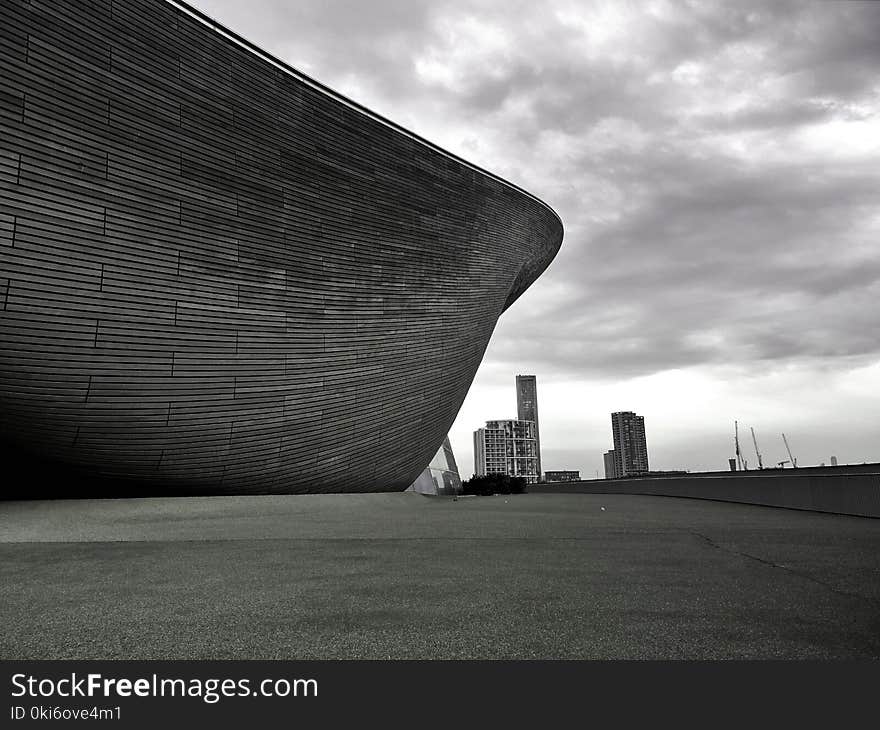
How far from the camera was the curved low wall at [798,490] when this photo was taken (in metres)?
9.12

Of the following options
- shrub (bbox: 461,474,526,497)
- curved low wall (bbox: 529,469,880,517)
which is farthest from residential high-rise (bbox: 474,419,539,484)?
curved low wall (bbox: 529,469,880,517)

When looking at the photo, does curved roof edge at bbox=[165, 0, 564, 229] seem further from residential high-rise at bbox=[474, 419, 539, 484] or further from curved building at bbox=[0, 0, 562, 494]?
residential high-rise at bbox=[474, 419, 539, 484]

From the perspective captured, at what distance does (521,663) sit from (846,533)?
6106mm

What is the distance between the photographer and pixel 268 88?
12.6 m

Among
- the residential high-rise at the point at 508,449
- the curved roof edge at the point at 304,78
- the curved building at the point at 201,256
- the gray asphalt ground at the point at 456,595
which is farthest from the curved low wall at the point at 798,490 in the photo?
the residential high-rise at the point at 508,449

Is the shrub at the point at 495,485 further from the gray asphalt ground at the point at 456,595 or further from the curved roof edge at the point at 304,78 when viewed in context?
the gray asphalt ground at the point at 456,595

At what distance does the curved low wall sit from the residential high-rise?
2852 inches

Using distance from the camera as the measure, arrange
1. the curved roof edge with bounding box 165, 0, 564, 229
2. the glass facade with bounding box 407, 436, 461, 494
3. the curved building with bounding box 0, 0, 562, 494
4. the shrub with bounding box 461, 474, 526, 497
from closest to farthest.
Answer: the curved building with bounding box 0, 0, 562, 494
the curved roof edge with bounding box 165, 0, 564, 229
the glass facade with bounding box 407, 436, 461, 494
the shrub with bounding box 461, 474, 526, 497

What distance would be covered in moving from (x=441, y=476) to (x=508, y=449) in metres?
63.2

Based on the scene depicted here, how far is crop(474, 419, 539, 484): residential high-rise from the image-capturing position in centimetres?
9188

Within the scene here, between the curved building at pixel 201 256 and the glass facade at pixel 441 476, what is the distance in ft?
43.4

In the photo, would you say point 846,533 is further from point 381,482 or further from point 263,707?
point 381,482

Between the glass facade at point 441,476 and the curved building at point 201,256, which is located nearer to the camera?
the curved building at point 201,256

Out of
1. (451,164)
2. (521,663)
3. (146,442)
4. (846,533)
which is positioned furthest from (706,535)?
(451,164)
